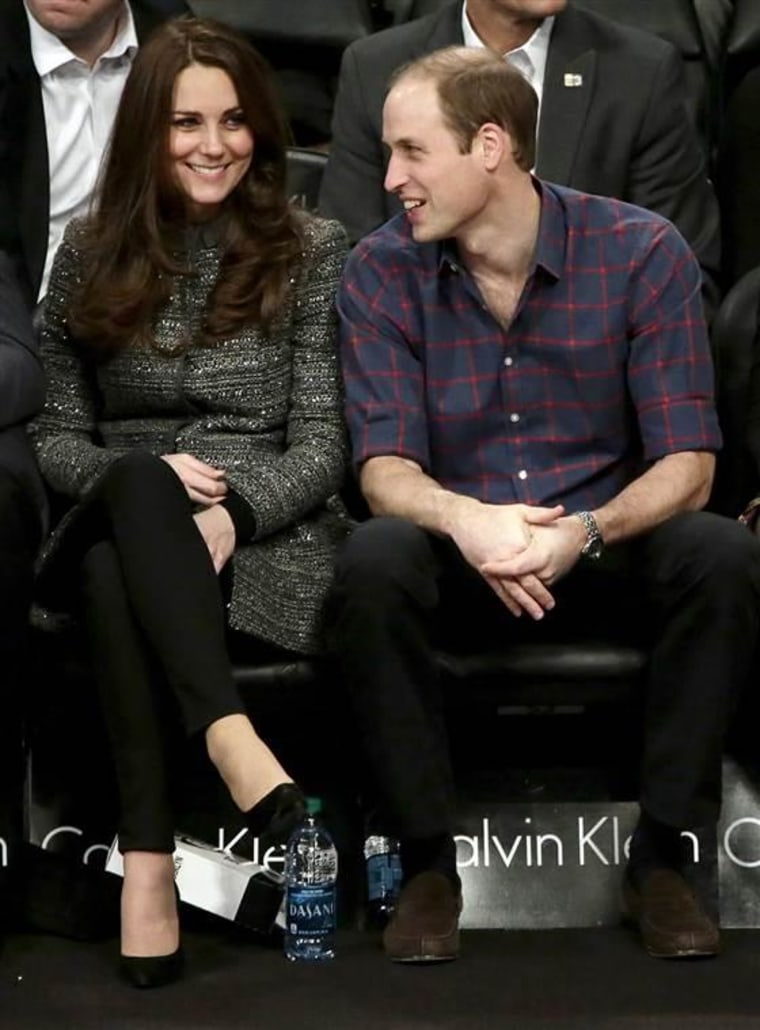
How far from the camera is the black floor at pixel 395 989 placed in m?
2.52

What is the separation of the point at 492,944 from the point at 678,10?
196 cm

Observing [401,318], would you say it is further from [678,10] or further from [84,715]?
[678,10]

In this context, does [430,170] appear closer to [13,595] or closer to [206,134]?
[206,134]

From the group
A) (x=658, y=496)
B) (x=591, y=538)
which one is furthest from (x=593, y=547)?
(x=658, y=496)

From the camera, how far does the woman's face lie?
123 inches

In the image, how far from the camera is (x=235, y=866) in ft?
9.32

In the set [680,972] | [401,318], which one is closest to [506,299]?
[401,318]

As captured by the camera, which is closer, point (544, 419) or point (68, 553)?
point (68, 553)

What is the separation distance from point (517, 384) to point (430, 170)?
0.32 metres

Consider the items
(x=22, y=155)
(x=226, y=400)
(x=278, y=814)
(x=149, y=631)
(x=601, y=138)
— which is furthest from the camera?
(x=22, y=155)

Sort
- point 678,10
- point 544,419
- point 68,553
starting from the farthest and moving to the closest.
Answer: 1. point 678,10
2. point 544,419
3. point 68,553

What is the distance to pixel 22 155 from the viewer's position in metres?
3.70

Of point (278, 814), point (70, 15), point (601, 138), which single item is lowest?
point (278, 814)

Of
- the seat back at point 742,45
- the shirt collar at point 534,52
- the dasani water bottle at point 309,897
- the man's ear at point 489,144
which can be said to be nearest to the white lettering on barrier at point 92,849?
the dasani water bottle at point 309,897
